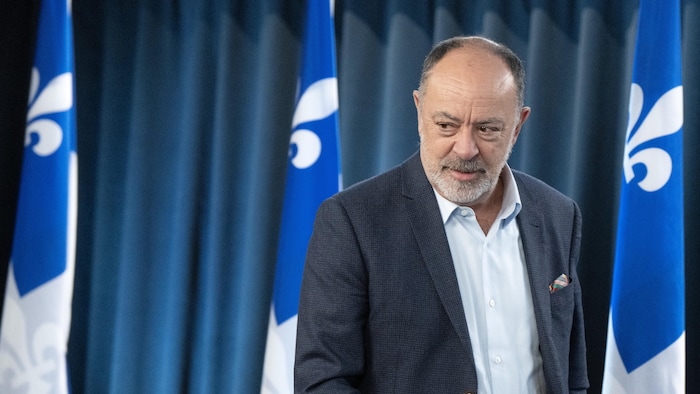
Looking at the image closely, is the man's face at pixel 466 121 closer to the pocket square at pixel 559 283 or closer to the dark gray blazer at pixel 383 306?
the dark gray blazer at pixel 383 306

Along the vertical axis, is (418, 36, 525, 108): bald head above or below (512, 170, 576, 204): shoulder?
above

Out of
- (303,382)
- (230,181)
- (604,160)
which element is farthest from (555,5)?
(303,382)

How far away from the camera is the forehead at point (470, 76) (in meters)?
1.68

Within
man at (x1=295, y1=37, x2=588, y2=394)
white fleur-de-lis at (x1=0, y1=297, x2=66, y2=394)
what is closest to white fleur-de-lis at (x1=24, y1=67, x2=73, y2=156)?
white fleur-de-lis at (x1=0, y1=297, x2=66, y2=394)

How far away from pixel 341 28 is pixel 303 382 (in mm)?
2293

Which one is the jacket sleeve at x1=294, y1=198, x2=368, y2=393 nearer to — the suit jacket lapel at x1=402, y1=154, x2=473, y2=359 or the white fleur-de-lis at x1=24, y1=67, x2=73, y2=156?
the suit jacket lapel at x1=402, y1=154, x2=473, y2=359

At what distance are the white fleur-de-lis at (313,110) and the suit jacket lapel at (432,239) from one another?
1390 mm

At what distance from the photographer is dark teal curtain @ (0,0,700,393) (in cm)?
349

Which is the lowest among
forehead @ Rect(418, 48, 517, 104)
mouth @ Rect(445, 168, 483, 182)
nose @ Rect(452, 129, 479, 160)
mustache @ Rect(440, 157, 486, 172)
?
mouth @ Rect(445, 168, 483, 182)

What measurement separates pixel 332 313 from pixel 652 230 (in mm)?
1780

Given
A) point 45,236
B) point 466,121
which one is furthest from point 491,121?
point 45,236

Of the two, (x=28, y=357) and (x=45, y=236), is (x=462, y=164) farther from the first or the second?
(x=28, y=357)

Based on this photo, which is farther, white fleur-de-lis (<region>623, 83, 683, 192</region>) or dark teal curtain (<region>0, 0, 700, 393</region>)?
dark teal curtain (<region>0, 0, 700, 393</region>)

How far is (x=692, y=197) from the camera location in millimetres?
3295
